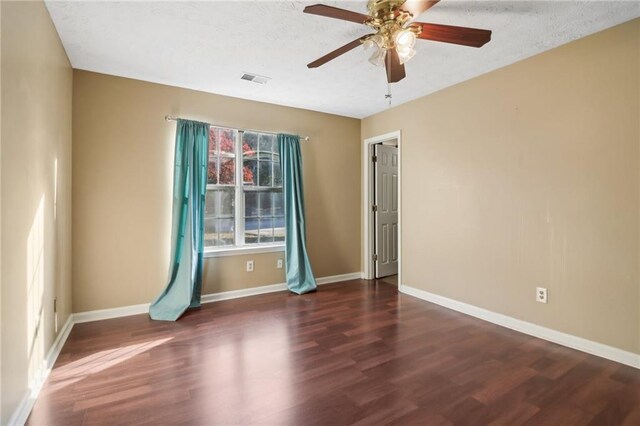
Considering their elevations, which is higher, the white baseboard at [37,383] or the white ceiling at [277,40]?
the white ceiling at [277,40]

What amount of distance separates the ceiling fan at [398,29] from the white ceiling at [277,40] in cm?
31

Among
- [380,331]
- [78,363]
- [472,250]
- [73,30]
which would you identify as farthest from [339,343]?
[73,30]

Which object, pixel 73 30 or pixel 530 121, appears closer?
pixel 73 30

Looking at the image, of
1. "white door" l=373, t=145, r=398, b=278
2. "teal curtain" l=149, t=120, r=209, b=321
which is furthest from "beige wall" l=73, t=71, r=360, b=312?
"white door" l=373, t=145, r=398, b=278

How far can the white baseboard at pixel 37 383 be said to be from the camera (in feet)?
5.56

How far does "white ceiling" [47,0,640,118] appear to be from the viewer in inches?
86.7

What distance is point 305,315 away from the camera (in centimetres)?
341

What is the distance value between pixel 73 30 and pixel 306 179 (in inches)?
112

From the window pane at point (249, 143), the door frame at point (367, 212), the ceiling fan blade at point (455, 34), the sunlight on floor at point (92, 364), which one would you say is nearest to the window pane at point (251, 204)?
the window pane at point (249, 143)

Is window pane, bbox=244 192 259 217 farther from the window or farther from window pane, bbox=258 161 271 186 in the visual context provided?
window pane, bbox=258 161 271 186

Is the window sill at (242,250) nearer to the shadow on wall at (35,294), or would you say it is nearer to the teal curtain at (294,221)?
the teal curtain at (294,221)

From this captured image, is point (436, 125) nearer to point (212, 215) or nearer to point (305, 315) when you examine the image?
point (305, 315)

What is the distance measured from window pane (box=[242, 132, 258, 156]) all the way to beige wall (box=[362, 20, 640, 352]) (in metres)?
2.13

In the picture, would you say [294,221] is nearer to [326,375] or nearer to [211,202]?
[211,202]
